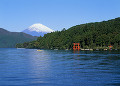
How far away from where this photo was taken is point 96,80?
96.8ft

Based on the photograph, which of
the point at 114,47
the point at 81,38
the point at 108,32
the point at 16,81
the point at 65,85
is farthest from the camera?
the point at 108,32

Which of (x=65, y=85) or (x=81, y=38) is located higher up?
(x=81, y=38)

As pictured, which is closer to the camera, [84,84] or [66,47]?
[84,84]

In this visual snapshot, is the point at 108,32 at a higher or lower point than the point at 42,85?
higher

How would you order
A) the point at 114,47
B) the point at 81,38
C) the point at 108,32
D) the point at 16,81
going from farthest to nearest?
1. the point at 108,32
2. the point at 81,38
3. the point at 114,47
4. the point at 16,81

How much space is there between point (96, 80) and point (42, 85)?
299 inches

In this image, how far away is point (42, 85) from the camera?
2678cm

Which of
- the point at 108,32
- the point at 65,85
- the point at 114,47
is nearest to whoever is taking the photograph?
the point at 65,85

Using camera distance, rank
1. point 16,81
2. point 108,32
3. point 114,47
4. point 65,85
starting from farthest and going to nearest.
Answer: point 108,32, point 114,47, point 16,81, point 65,85

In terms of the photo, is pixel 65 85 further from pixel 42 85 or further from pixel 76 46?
pixel 76 46

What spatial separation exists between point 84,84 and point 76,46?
514 ft

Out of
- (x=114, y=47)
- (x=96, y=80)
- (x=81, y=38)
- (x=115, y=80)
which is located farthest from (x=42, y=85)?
(x=81, y=38)

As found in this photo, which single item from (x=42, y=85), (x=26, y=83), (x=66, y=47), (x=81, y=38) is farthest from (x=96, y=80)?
(x=66, y=47)

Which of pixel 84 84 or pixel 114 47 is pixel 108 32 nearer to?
pixel 114 47
